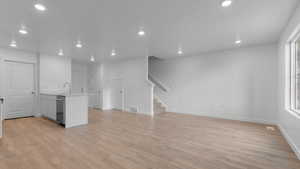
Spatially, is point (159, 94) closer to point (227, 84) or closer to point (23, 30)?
point (227, 84)

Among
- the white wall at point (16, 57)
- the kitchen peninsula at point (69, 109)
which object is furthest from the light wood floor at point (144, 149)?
the white wall at point (16, 57)

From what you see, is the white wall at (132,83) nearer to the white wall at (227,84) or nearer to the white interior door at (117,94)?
the white interior door at (117,94)

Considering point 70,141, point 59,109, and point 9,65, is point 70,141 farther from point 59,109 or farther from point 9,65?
point 9,65

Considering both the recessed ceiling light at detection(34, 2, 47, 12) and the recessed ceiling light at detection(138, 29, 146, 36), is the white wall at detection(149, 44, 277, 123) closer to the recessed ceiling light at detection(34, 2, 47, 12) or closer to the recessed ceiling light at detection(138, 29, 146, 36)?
the recessed ceiling light at detection(138, 29, 146, 36)

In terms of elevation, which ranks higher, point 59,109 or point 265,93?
point 265,93

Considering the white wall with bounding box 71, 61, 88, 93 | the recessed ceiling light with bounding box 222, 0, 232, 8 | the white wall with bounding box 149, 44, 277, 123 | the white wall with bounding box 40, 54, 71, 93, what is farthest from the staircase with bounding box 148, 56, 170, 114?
the recessed ceiling light with bounding box 222, 0, 232, 8

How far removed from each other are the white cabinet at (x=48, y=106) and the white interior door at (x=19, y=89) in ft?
1.59

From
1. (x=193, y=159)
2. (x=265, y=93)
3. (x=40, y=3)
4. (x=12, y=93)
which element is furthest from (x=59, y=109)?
(x=265, y=93)

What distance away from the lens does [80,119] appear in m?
4.54

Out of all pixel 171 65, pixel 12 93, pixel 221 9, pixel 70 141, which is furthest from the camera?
pixel 171 65

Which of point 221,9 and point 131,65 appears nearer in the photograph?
point 221,9

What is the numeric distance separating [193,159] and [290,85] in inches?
116

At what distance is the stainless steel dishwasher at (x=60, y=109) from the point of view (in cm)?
437

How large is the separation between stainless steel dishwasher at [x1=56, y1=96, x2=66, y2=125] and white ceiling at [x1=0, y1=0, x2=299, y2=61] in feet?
5.96
